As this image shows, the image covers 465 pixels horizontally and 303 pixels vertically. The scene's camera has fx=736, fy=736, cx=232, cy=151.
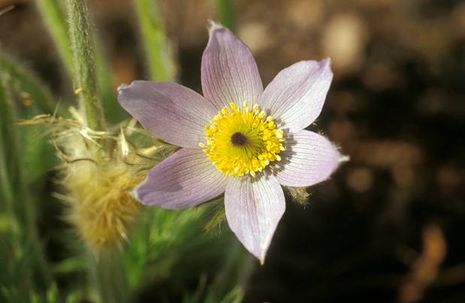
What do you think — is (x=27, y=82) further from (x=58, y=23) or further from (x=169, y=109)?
(x=169, y=109)

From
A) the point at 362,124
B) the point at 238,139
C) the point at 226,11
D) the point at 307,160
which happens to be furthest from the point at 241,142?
the point at 362,124

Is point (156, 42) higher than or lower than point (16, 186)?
higher

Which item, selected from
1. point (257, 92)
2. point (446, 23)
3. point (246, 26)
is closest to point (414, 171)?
point (446, 23)

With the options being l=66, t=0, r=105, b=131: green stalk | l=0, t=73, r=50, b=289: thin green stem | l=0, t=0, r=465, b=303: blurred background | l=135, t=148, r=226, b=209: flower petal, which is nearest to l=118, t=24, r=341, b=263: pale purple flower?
l=135, t=148, r=226, b=209: flower petal

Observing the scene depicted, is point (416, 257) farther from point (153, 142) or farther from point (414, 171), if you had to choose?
point (153, 142)

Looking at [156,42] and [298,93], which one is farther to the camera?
[156,42]

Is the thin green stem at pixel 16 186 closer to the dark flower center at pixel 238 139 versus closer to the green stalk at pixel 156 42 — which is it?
the green stalk at pixel 156 42

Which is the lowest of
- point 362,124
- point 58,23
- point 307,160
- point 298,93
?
point 362,124

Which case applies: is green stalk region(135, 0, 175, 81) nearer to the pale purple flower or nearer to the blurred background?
the blurred background
